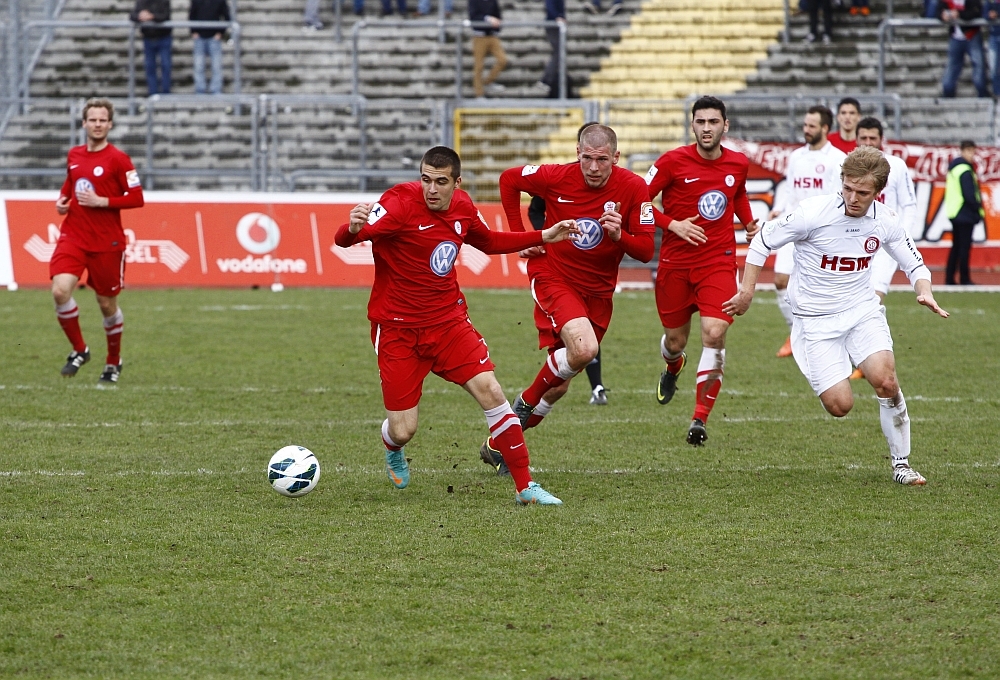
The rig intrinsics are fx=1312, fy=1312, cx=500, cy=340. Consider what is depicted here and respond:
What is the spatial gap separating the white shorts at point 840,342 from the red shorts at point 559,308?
1385 millimetres

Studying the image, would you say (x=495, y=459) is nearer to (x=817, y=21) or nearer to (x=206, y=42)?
(x=206, y=42)

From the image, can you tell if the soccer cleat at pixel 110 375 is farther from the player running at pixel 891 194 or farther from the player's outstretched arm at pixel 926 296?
the player's outstretched arm at pixel 926 296

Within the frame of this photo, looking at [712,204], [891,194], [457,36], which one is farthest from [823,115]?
[457,36]

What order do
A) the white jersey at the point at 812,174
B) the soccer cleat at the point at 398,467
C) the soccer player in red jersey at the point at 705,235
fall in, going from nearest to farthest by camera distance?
1. the soccer cleat at the point at 398,467
2. the soccer player in red jersey at the point at 705,235
3. the white jersey at the point at 812,174

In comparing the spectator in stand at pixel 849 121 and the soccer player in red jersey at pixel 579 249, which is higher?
the spectator in stand at pixel 849 121

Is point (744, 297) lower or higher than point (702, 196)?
lower

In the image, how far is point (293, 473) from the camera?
23.6 feet

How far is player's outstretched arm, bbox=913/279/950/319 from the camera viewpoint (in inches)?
284

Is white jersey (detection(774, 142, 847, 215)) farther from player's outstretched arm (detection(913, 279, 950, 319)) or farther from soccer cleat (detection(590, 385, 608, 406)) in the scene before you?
player's outstretched arm (detection(913, 279, 950, 319))

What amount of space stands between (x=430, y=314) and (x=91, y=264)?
525 centimetres

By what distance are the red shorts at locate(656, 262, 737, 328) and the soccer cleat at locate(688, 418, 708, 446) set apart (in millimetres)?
744

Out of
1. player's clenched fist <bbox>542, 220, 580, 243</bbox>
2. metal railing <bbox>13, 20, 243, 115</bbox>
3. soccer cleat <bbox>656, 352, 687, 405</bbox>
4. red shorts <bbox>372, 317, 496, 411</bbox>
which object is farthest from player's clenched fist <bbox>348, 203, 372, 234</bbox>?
metal railing <bbox>13, 20, 243, 115</bbox>

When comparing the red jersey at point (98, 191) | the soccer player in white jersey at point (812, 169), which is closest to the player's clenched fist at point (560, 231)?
the soccer player in white jersey at point (812, 169)

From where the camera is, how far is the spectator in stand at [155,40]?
24.2 metres
